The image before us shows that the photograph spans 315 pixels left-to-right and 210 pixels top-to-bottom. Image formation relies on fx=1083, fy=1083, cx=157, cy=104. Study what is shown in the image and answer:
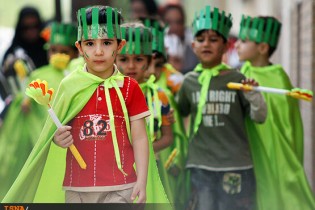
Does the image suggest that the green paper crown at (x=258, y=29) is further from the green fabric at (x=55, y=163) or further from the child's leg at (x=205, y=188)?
the green fabric at (x=55, y=163)

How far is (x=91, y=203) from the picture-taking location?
567 cm

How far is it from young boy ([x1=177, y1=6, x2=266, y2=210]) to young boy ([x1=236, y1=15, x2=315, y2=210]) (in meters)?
0.46

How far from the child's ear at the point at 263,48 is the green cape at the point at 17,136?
7.60ft

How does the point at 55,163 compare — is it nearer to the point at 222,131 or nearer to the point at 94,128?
the point at 94,128

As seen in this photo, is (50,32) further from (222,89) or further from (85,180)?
(85,180)

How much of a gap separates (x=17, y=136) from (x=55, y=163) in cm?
422

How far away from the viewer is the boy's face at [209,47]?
7.51 metres

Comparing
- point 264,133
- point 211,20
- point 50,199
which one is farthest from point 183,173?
point 50,199

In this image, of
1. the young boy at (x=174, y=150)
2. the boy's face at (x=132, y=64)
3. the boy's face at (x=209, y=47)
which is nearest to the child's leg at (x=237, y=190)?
the young boy at (x=174, y=150)

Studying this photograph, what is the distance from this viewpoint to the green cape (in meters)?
9.82

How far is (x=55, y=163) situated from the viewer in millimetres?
5766

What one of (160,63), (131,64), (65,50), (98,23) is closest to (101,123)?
(98,23)

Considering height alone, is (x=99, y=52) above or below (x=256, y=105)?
above

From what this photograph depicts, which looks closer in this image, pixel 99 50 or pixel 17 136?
pixel 99 50
